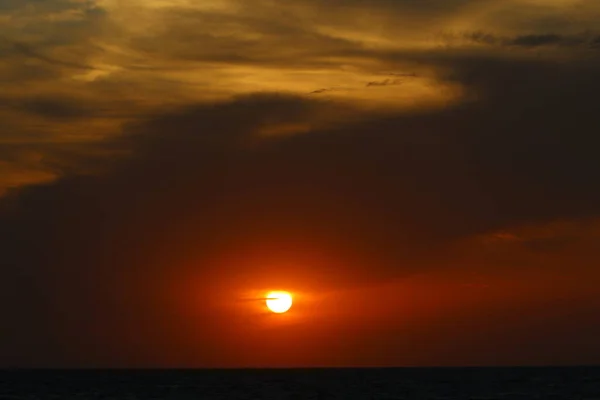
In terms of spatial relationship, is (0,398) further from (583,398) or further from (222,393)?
(583,398)

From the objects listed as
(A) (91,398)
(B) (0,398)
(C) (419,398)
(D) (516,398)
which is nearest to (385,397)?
(C) (419,398)

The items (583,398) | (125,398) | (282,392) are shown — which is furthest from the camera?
(282,392)

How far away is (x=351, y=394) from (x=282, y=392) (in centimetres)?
1036

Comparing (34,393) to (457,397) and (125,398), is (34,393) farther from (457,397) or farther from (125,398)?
(457,397)

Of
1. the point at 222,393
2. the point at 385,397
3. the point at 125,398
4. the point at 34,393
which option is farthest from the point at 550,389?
the point at 34,393

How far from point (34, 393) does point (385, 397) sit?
153ft

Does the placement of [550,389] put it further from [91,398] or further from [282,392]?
[91,398]

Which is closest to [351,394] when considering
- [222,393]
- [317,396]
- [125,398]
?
[317,396]

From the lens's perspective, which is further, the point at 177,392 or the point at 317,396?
the point at 177,392

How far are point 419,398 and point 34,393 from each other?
50052mm

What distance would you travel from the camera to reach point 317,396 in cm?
12112

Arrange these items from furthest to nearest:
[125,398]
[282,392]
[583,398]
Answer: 1. [282,392]
2. [125,398]
3. [583,398]

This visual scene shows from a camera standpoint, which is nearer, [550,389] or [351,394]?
[351,394]

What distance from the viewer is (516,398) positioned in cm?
11250
